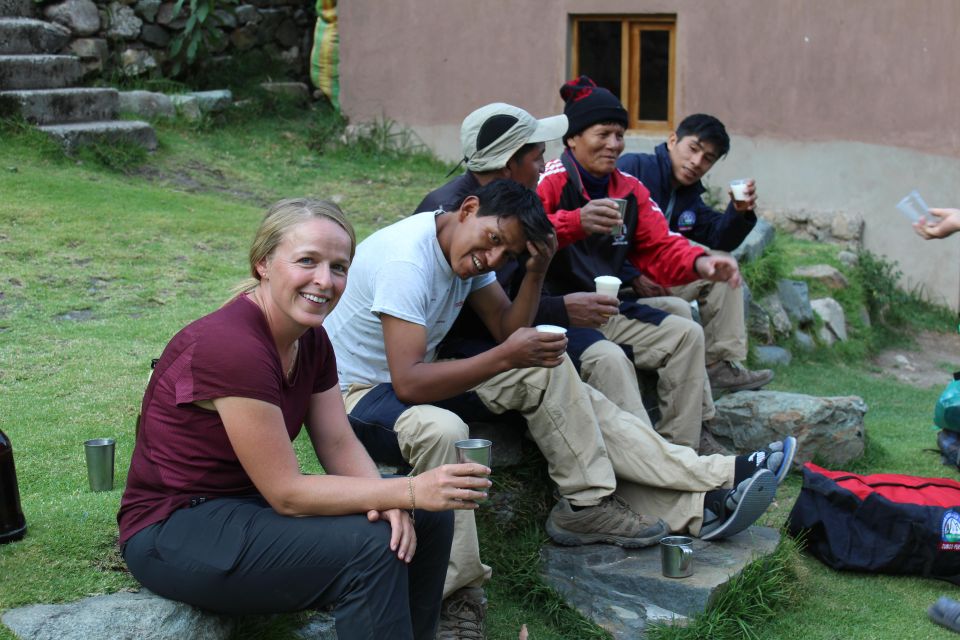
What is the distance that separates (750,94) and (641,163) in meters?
4.14

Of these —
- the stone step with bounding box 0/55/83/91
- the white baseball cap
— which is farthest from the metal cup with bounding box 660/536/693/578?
the stone step with bounding box 0/55/83/91

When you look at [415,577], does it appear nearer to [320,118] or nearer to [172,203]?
[172,203]

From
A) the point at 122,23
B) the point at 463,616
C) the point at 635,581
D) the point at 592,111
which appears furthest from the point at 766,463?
the point at 122,23

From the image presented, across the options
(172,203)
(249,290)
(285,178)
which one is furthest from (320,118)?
(249,290)

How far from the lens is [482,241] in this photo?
366cm

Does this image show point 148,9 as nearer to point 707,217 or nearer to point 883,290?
point 707,217

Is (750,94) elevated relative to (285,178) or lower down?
elevated

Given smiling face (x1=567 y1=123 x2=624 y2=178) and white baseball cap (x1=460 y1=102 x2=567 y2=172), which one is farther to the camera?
smiling face (x1=567 y1=123 x2=624 y2=178)

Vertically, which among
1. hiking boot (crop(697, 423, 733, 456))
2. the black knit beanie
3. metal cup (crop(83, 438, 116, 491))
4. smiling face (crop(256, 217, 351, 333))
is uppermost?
the black knit beanie

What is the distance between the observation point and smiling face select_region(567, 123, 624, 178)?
4887 mm

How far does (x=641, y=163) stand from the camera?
562cm

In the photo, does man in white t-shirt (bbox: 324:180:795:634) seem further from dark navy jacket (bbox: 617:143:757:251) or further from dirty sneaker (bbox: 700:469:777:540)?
dark navy jacket (bbox: 617:143:757:251)

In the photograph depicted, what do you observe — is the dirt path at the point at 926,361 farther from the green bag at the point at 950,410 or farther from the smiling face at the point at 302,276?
the smiling face at the point at 302,276

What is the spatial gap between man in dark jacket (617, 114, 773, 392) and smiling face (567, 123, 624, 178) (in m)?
0.68
